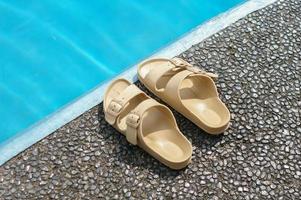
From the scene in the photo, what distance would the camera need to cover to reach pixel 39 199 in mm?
2951

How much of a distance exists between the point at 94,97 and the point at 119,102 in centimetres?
34

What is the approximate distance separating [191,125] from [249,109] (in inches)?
14.6

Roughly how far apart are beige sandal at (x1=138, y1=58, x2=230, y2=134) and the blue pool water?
1.84ft

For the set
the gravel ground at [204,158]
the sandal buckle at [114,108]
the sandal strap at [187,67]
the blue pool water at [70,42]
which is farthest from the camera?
the blue pool water at [70,42]

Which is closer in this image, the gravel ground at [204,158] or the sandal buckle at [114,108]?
the gravel ground at [204,158]

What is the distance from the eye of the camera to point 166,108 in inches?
123

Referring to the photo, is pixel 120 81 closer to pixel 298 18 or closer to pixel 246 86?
pixel 246 86

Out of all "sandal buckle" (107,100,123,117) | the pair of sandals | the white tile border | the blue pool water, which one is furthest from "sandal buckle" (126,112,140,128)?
the blue pool water

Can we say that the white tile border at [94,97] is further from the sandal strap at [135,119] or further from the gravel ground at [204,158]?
the sandal strap at [135,119]

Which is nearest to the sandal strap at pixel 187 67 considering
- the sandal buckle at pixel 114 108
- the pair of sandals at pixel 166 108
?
the pair of sandals at pixel 166 108

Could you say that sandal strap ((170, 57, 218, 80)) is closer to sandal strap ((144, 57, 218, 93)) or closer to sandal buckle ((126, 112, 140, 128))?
sandal strap ((144, 57, 218, 93))

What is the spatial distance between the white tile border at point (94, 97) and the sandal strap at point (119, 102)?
0.81 ft

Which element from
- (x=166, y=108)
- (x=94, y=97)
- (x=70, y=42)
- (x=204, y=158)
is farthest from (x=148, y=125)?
(x=70, y=42)

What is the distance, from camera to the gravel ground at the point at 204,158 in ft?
9.78
